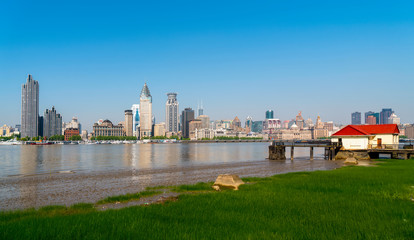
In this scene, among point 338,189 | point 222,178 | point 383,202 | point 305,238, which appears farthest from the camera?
point 222,178

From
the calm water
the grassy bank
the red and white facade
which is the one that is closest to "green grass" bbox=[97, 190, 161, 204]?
the grassy bank

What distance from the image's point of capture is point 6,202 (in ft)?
77.2

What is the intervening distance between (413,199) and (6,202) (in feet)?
93.1

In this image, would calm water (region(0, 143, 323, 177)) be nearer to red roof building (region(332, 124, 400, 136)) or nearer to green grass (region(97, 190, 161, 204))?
red roof building (region(332, 124, 400, 136))

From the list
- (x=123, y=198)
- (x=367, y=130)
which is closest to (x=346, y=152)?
(x=367, y=130)

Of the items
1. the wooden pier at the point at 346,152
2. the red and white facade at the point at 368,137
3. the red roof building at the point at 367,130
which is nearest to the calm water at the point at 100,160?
the wooden pier at the point at 346,152

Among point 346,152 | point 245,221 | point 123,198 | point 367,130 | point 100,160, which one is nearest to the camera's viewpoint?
point 245,221

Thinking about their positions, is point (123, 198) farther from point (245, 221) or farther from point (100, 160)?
point (100, 160)

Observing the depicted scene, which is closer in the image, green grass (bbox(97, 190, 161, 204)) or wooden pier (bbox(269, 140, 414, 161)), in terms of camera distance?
green grass (bbox(97, 190, 161, 204))

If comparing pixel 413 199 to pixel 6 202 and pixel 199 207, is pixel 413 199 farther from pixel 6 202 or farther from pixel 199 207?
pixel 6 202

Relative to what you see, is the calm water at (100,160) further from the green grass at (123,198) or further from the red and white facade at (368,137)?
the green grass at (123,198)

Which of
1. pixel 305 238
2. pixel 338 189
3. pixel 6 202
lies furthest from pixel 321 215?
pixel 6 202

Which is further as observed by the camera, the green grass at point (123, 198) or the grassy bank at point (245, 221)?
the green grass at point (123, 198)

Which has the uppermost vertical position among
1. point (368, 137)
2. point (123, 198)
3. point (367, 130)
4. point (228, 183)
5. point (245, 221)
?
point (367, 130)
